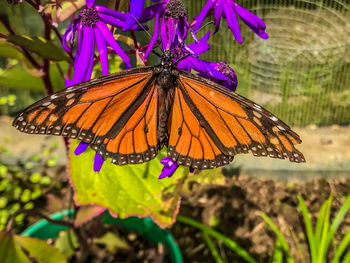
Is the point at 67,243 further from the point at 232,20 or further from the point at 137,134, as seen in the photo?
the point at 232,20

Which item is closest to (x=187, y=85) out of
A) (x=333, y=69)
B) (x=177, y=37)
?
(x=177, y=37)

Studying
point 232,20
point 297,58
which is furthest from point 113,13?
point 297,58

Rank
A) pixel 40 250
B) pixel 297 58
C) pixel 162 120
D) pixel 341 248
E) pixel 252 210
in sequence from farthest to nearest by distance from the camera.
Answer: pixel 297 58
pixel 252 210
pixel 341 248
pixel 40 250
pixel 162 120

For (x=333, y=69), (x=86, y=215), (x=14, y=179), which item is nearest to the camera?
(x=86, y=215)

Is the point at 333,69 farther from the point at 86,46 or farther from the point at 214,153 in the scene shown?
the point at 86,46

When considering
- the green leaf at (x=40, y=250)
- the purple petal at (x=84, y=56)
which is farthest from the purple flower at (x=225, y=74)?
the green leaf at (x=40, y=250)

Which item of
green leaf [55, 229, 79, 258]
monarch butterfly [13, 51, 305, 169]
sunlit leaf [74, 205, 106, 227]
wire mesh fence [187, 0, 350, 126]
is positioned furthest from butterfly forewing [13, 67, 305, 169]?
wire mesh fence [187, 0, 350, 126]

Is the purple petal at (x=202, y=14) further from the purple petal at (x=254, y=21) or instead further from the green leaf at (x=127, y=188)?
the green leaf at (x=127, y=188)
